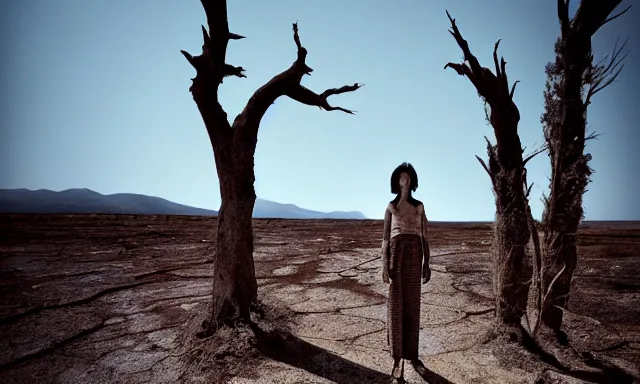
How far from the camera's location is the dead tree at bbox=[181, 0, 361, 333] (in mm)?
4129

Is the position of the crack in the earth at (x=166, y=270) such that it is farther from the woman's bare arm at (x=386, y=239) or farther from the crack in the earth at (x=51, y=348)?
the woman's bare arm at (x=386, y=239)

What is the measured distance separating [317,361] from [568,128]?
3381 millimetres

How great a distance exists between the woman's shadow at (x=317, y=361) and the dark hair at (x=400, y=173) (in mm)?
1676

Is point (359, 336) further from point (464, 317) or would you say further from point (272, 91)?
point (272, 91)

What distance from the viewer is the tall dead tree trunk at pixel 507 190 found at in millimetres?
3801

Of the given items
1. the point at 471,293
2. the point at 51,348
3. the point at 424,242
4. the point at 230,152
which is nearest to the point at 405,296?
the point at 424,242

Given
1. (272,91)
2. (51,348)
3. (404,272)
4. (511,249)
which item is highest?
(272,91)

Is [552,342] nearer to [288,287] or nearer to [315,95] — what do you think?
[315,95]

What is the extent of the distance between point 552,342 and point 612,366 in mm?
492

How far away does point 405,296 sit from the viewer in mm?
3318

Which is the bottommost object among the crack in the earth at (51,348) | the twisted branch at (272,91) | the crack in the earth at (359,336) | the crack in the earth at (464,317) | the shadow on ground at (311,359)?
the crack in the earth at (51,348)

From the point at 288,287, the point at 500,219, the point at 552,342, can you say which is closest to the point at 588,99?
the point at 500,219

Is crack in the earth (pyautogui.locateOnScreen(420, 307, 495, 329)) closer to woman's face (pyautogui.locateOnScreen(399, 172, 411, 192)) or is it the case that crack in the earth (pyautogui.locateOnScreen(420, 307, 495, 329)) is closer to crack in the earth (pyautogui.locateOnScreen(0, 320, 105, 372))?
woman's face (pyautogui.locateOnScreen(399, 172, 411, 192))

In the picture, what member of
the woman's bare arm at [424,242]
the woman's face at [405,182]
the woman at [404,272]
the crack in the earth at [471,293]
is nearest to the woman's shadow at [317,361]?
the woman at [404,272]
